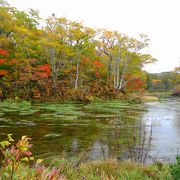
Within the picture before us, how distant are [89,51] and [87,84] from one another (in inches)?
164

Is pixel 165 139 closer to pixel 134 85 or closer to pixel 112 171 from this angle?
pixel 112 171

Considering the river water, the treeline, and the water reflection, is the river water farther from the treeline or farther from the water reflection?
the treeline

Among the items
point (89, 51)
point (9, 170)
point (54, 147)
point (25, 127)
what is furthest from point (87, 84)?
point (9, 170)

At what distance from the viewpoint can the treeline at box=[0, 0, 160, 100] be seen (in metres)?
30.5

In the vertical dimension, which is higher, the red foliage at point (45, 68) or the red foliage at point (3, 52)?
the red foliage at point (3, 52)

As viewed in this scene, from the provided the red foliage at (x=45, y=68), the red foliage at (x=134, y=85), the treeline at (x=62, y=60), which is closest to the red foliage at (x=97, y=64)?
the treeline at (x=62, y=60)

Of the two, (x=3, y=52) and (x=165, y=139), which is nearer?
(x=165, y=139)

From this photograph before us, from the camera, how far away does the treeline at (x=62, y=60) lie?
100.0 feet

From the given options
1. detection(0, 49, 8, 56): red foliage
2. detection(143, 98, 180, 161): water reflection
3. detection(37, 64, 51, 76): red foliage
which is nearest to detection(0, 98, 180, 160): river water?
detection(143, 98, 180, 161): water reflection

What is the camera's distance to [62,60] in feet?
110

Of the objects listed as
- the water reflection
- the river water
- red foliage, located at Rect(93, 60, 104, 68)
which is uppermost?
red foliage, located at Rect(93, 60, 104, 68)

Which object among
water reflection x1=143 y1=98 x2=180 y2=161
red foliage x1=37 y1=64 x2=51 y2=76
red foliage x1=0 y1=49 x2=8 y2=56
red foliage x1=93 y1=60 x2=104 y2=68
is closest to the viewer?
water reflection x1=143 y1=98 x2=180 y2=161

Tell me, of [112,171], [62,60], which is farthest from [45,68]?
[112,171]

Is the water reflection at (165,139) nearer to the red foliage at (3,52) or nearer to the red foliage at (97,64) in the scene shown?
the red foliage at (3,52)
